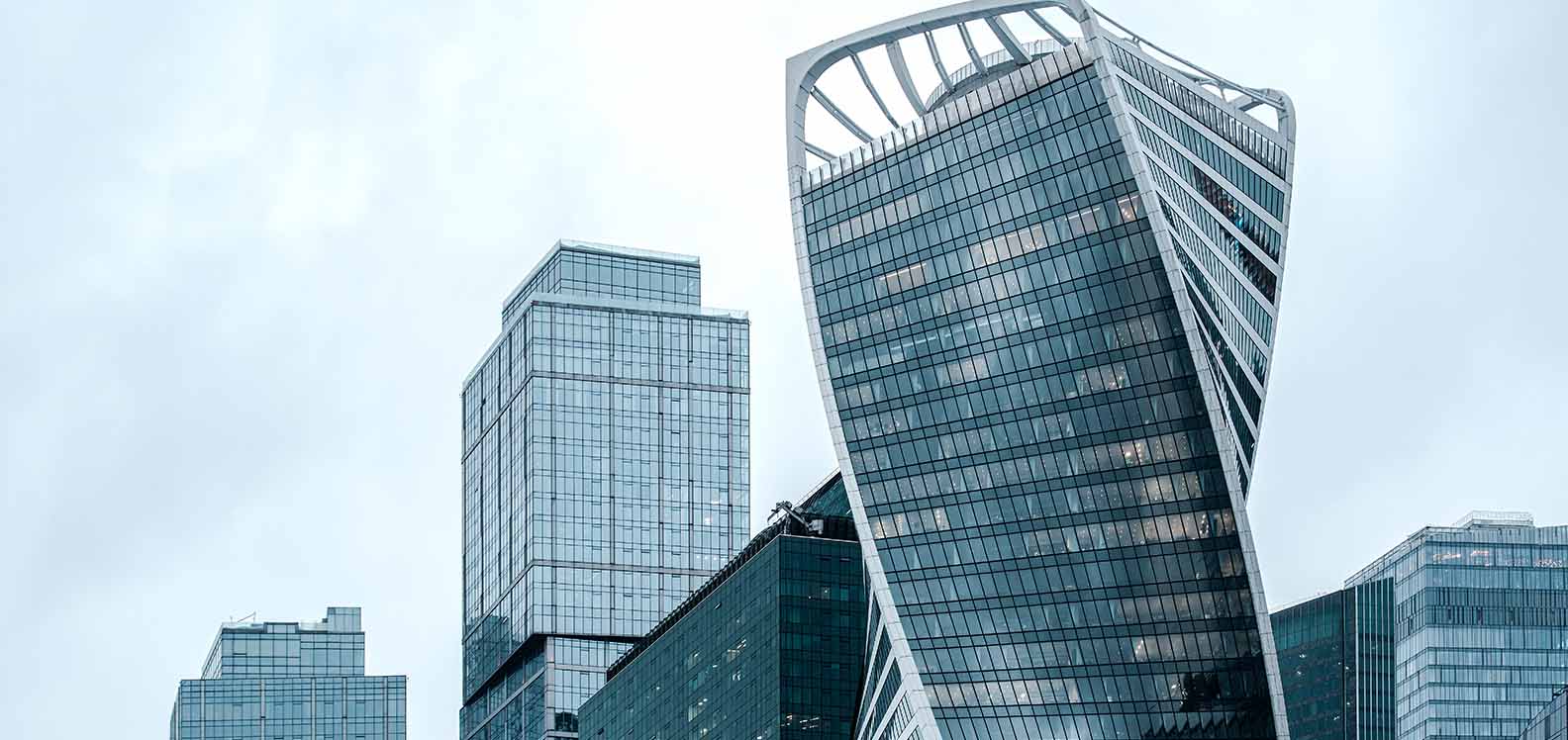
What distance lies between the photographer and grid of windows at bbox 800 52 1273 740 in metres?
180

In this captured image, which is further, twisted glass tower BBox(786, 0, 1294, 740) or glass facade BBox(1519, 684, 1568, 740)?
twisted glass tower BBox(786, 0, 1294, 740)

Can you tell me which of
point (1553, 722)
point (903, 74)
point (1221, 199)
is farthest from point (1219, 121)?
point (1553, 722)

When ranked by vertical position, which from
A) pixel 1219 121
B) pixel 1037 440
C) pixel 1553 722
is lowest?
pixel 1553 722

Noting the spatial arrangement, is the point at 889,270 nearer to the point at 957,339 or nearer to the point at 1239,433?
the point at 957,339

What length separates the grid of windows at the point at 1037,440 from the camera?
180 metres

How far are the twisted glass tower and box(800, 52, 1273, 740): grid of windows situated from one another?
0.17 meters

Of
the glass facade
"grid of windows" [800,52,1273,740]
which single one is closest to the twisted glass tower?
"grid of windows" [800,52,1273,740]

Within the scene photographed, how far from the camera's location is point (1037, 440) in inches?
7283

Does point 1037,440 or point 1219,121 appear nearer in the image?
point 1037,440

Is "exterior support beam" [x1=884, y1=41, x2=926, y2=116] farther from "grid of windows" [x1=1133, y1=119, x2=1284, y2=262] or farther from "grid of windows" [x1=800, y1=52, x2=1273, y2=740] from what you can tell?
"grid of windows" [x1=1133, y1=119, x2=1284, y2=262]

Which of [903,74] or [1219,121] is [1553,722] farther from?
[903,74]

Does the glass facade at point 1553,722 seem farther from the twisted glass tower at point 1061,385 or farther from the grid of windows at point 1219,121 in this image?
the grid of windows at point 1219,121

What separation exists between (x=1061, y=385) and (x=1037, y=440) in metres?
4.16

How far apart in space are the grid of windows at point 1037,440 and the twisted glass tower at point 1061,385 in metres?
0.17
